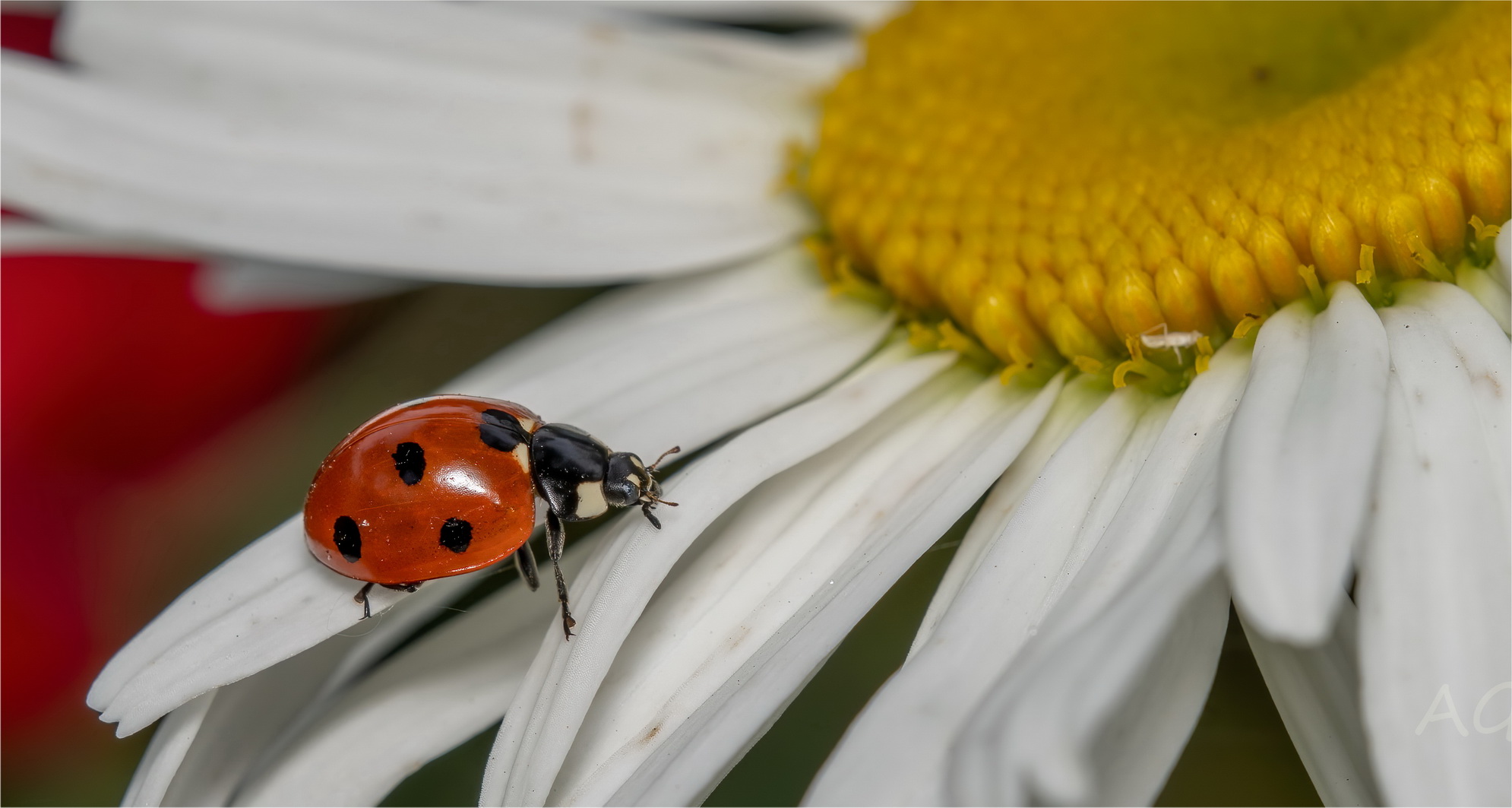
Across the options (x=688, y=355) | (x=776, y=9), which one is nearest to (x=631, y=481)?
(x=688, y=355)

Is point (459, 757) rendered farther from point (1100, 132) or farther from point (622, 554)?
point (1100, 132)

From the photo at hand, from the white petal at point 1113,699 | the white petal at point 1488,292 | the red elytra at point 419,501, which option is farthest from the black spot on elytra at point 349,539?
the white petal at point 1488,292

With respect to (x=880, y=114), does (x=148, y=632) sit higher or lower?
lower

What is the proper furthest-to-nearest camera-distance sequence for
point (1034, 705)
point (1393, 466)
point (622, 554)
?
point (622, 554)
point (1393, 466)
point (1034, 705)

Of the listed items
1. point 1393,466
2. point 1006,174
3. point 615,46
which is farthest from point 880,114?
point 1393,466

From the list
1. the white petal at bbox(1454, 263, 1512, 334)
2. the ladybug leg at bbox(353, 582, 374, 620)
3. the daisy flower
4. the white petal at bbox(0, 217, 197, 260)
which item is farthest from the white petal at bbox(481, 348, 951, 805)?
the white petal at bbox(0, 217, 197, 260)

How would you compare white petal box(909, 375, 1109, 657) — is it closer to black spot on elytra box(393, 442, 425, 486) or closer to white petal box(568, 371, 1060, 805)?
white petal box(568, 371, 1060, 805)

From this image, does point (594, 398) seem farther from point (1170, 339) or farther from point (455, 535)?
point (1170, 339)
